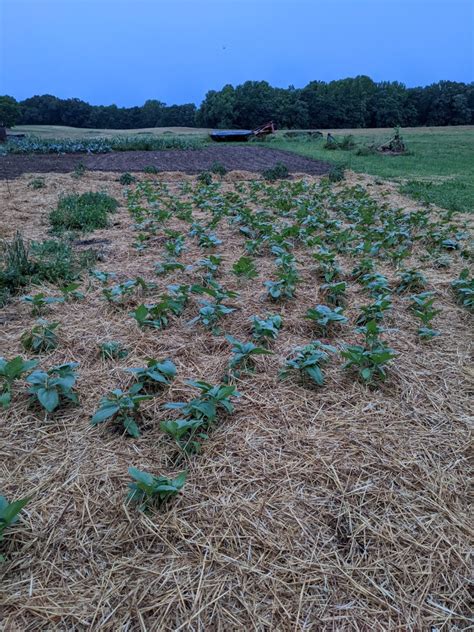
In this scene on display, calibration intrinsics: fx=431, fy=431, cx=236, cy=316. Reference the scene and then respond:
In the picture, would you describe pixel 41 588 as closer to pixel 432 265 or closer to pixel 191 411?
pixel 191 411

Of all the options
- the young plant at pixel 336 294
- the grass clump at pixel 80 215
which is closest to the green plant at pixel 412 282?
the young plant at pixel 336 294

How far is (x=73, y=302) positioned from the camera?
12.1 ft

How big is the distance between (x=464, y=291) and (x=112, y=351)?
2.85m

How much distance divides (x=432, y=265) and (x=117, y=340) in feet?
11.4

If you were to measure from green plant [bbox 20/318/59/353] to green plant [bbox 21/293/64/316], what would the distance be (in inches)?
14.0

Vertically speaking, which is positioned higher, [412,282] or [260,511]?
[412,282]

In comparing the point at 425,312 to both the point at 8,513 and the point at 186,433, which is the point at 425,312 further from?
the point at 8,513

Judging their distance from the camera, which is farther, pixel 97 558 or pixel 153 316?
pixel 153 316

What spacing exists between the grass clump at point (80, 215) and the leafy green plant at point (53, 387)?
4.43m

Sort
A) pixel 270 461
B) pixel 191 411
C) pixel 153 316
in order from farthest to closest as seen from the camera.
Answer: pixel 153 316, pixel 191 411, pixel 270 461

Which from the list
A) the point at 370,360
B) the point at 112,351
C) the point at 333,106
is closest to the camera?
the point at 370,360

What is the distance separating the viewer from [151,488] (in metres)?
1.66

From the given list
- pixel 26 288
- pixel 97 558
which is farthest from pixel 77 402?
pixel 26 288

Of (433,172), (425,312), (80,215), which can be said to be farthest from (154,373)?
(433,172)
